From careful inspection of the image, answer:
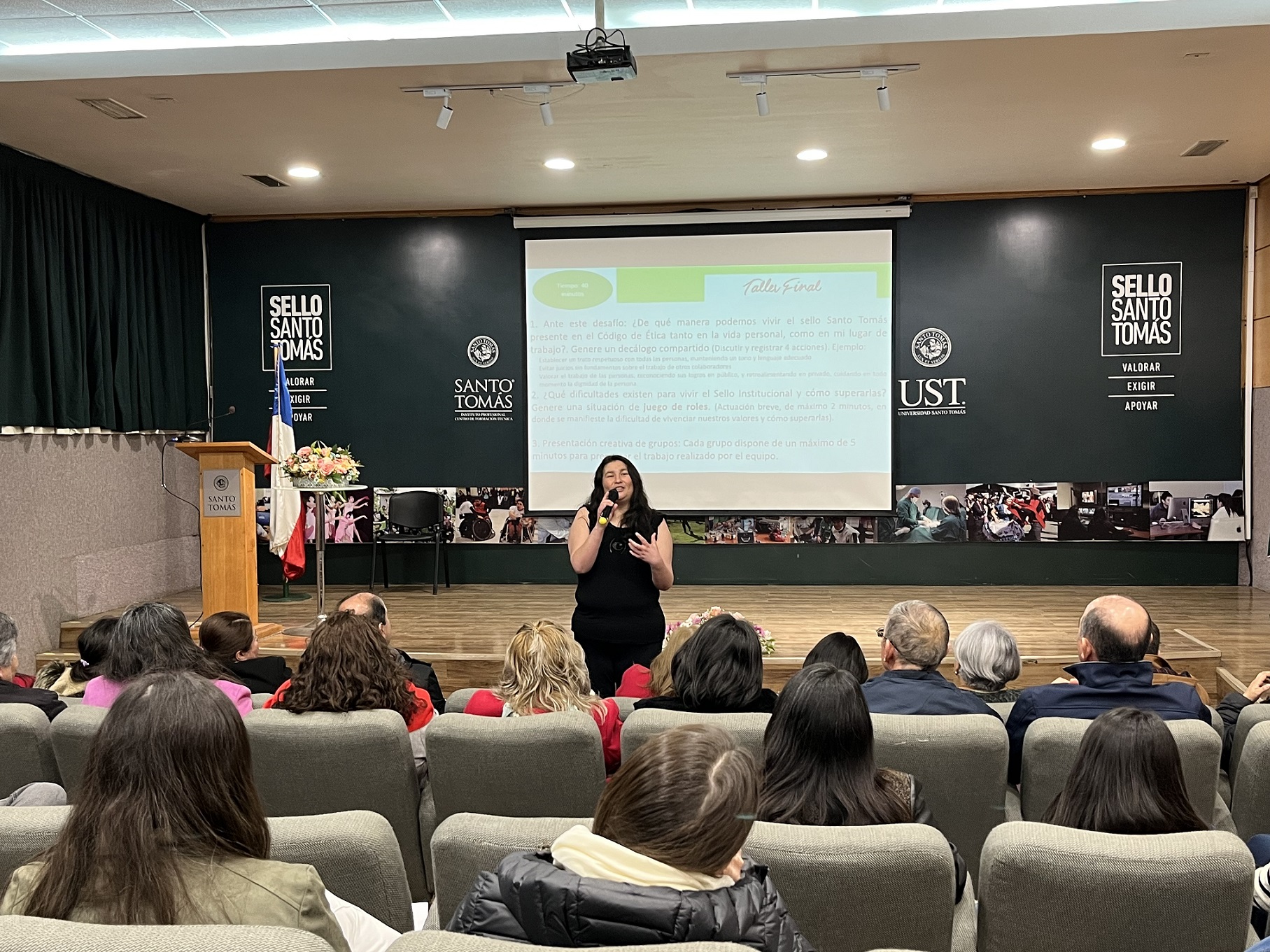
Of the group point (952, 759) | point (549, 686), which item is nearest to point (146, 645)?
point (549, 686)

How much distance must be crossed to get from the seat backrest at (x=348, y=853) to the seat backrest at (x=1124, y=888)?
3.53 ft

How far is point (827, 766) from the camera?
2256 mm

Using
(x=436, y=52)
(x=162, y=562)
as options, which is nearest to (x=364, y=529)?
(x=162, y=562)

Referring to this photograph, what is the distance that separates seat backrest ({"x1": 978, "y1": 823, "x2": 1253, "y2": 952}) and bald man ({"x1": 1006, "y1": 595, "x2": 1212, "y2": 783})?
1.23 m

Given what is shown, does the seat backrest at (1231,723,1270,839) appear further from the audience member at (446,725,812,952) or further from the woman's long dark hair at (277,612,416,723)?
the woman's long dark hair at (277,612,416,723)

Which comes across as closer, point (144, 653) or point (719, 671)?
point (719, 671)

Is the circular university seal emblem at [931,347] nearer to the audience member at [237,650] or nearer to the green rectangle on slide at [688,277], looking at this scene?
the green rectangle on slide at [688,277]

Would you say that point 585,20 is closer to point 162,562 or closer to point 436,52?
point 436,52

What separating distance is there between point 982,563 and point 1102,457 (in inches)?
48.6

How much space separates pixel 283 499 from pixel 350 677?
5732 millimetres

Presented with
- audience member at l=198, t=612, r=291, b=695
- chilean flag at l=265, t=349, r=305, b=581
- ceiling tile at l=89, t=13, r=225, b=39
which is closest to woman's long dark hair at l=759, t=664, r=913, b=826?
audience member at l=198, t=612, r=291, b=695

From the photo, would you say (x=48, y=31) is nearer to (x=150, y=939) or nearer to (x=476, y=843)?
(x=476, y=843)

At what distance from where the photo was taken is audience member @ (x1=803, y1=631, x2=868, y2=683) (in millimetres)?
3346

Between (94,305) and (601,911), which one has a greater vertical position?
(94,305)
